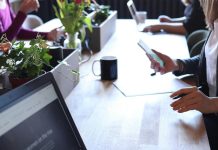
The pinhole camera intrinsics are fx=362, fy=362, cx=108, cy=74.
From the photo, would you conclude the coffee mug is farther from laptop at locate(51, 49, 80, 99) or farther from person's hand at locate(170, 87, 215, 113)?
person's hand at locate(170, 87, 215, 113)

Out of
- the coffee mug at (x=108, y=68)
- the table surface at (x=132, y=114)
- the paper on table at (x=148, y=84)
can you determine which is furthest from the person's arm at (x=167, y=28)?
the coffee mug at (x=108, y=68)

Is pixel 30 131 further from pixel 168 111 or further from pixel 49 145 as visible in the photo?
pixel 168 111

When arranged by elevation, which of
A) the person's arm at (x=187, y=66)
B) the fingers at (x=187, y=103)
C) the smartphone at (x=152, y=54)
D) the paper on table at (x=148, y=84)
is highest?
the smartphone at (x=152, y=54)

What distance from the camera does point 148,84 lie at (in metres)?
1.67

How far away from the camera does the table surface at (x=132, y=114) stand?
1164mm

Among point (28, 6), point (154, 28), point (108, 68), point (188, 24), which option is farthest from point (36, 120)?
point (188, 24)

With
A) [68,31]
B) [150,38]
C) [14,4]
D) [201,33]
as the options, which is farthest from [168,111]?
[14,4]

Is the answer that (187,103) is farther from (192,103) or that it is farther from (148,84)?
(148,84)

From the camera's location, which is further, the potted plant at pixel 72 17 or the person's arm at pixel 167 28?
the person's arm at pixel 167 28

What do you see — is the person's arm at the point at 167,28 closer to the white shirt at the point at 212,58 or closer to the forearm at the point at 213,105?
the white shirt at the point at 212,58

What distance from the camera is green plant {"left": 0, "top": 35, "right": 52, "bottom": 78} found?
4.09 feet

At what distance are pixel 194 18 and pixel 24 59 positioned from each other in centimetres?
199

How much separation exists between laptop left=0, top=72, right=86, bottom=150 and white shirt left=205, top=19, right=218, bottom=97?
0.83m

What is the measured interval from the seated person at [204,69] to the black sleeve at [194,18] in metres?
1.11
